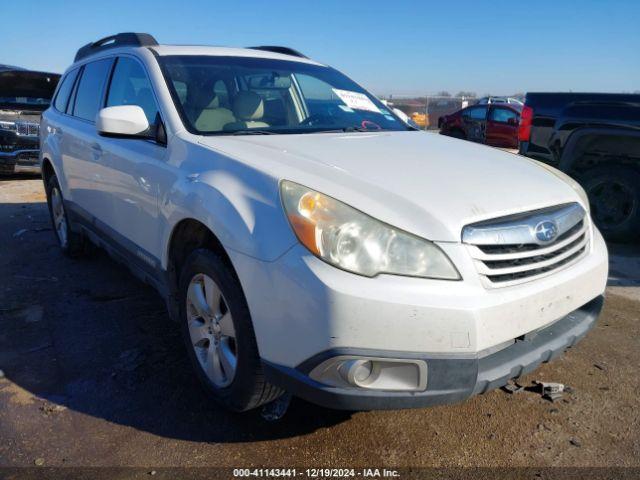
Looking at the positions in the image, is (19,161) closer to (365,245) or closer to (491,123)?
(365,245)

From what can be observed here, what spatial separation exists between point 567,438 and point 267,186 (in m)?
1.75

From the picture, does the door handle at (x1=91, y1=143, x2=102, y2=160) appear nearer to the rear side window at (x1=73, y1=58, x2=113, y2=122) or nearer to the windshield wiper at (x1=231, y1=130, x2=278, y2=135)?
the rear side window at (x1=73, y1=58, x2=113, y2=122)

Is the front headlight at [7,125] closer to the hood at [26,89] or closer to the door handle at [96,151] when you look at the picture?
the hood at [26,89]

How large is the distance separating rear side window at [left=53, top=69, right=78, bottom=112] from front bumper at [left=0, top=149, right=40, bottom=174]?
15.0 feet

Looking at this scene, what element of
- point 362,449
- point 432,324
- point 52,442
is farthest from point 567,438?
point 52,442

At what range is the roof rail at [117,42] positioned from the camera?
3.63m

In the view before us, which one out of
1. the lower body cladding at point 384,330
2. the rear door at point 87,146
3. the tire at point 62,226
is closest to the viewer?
the lower body cladding at point 384,330

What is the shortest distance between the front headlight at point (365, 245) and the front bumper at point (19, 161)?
350 inches

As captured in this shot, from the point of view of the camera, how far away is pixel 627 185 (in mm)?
5609

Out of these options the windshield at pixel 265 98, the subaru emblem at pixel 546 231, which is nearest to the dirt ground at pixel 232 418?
the subaru emblem at pixel 546 231

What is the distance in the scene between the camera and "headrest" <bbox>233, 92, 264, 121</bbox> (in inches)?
124

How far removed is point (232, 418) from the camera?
2.59 metres

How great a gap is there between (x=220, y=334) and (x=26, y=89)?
28.8 feet

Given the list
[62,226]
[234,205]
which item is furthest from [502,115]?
[234,205]
